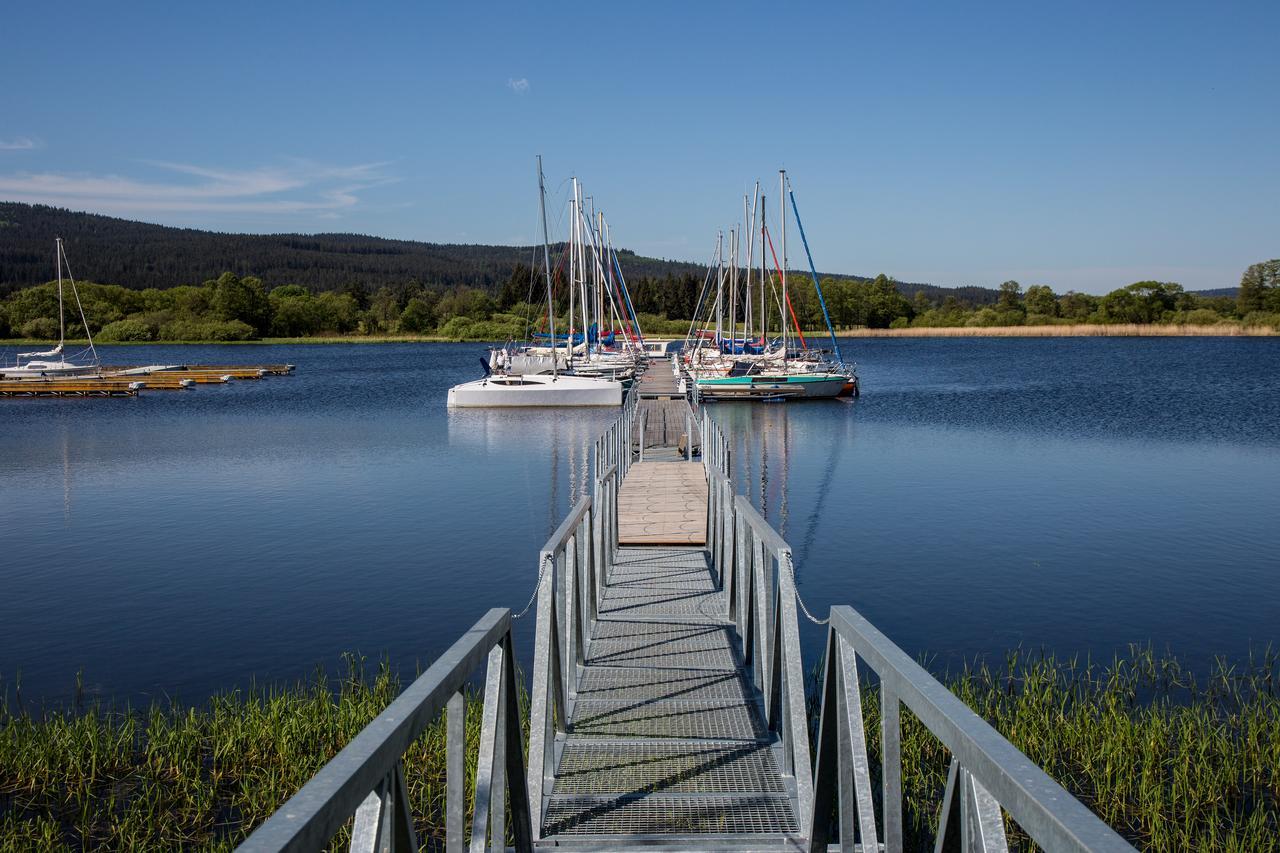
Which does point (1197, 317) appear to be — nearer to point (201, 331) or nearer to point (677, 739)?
point (201, 331)

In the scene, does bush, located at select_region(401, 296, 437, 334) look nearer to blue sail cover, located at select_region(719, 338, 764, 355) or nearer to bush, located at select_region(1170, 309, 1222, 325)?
blue sail cover, located at select_region(719, 338, 764, 355)

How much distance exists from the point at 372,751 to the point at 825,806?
2.28 metres

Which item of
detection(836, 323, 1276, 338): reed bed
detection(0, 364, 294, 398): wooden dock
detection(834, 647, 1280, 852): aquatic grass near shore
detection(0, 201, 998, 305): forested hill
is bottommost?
detection(834, 647, 1280, 852): aquatic grass near shore

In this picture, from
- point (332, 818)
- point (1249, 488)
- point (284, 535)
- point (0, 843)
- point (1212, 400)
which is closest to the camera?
point (332, 818)

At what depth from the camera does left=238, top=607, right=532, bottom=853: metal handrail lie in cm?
168

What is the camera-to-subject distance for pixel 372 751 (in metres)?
1.95

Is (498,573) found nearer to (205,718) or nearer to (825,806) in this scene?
(205,718)

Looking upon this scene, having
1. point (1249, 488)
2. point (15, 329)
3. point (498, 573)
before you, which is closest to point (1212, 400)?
point (1249, 488)

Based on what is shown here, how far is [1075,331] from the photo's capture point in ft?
364

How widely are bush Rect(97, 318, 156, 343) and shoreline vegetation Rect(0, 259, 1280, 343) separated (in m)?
0.12

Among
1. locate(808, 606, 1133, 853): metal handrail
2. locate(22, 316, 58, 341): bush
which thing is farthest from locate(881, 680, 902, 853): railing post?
locate(22, 316, 58, 341): bush

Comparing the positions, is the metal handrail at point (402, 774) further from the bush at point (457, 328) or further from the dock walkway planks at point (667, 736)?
the bush at point (457, 328)

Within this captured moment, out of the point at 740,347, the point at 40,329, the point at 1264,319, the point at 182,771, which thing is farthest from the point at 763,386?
the point at 1264,319

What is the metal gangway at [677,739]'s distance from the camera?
199 centimetres
